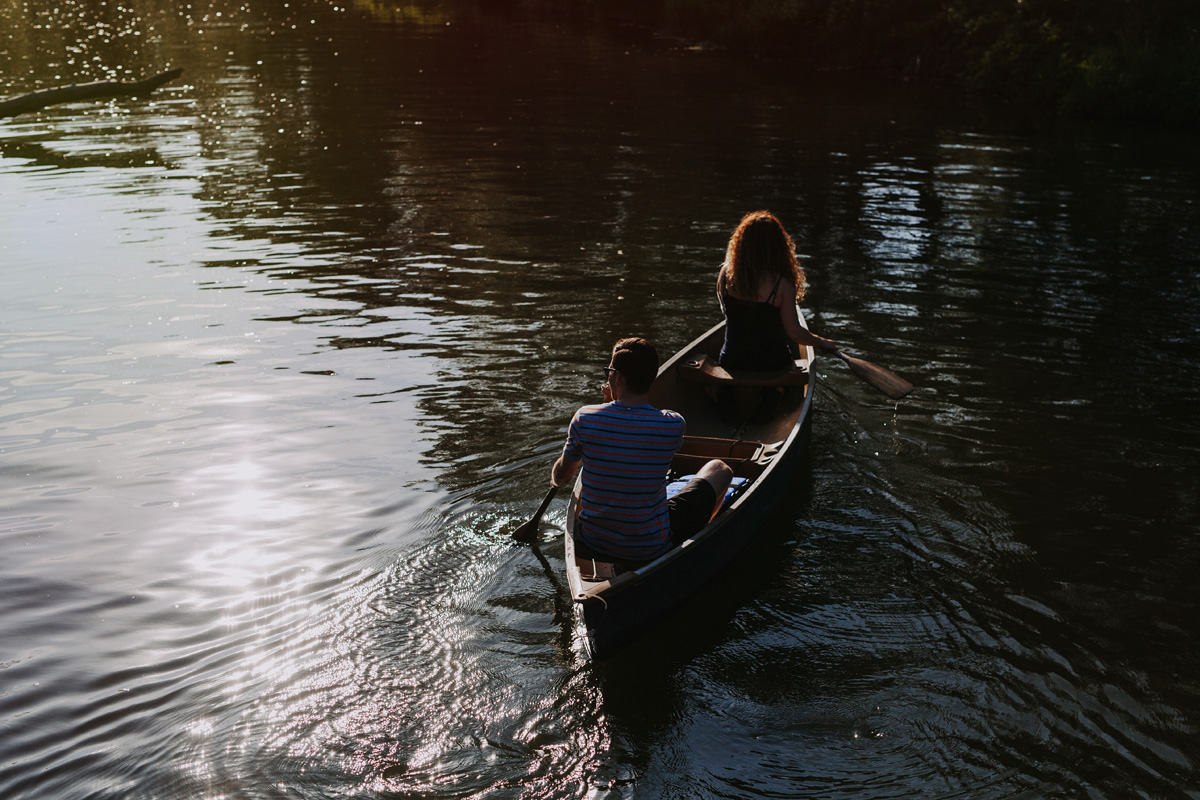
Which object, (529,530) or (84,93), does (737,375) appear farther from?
(84,93)

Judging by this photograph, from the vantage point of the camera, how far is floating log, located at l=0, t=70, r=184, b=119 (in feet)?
71.9

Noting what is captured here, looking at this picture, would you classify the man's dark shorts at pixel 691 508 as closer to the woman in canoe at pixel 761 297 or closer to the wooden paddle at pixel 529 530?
the wooden paddle at pixel 529 530

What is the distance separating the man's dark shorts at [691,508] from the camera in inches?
237

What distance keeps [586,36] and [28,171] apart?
100 ft

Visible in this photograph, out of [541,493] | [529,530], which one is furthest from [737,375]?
[529,530]

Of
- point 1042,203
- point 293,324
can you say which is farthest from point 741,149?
point 293,324

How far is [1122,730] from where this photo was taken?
200 inches

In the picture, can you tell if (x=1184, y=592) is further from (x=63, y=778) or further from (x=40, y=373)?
(x=40, y=373)

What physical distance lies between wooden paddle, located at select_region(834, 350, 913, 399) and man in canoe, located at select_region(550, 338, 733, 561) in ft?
10.5

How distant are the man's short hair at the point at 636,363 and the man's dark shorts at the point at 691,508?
2.97ft

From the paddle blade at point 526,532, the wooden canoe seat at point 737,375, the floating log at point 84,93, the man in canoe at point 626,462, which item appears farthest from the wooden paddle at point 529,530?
the floating log at point 84,93

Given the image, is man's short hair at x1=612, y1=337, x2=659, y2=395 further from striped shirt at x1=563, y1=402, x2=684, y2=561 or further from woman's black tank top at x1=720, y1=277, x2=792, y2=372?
woman's black tank top at x1=720, y1=277, x2=792, y2=372

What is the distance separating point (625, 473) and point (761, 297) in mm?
3189

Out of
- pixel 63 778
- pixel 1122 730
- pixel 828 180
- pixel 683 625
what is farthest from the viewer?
pixel 828 180
